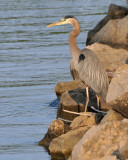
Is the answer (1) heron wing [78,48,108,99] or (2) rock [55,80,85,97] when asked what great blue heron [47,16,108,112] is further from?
(2) rock [55,80,85,97]

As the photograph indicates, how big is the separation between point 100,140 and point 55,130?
6.00ft

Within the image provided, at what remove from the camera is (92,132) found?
6.84m

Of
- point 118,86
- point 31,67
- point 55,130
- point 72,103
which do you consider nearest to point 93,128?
point 118,86

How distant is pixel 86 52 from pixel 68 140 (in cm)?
236

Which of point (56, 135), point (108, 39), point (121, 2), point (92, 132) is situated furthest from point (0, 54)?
point (121, 2)

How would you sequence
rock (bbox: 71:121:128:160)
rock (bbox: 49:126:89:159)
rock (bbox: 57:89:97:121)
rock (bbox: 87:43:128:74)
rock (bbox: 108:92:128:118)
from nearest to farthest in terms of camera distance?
rock (bbox: 71:121:128:160) < rock (bbox: 108:92:128:118) < rock (bbox: 49:126:89:159) < rock (bbox: 57:89:97:121) < rock (bbox: 87:43:128:74)

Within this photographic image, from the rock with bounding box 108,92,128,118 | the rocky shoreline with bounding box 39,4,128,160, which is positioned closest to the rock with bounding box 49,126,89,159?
the rocky shoreline with bounding box 39,4,128,160

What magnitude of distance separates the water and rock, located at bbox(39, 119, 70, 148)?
163mm

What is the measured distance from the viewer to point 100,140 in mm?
6754

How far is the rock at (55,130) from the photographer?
8.48 meters

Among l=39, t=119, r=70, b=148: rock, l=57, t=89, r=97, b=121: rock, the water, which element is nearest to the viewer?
l=39, t=119, r=70, b=148: rock

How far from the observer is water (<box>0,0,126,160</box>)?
927cm

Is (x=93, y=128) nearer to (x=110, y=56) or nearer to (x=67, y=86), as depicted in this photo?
(x=67, y=86)

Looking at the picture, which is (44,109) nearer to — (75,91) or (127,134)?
(75,91)
